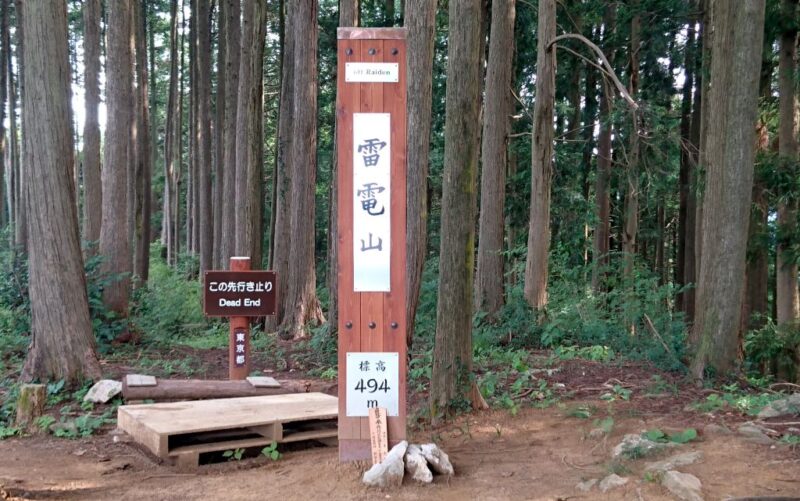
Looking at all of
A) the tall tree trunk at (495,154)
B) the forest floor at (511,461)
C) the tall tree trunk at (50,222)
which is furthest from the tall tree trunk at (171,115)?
the forest floor at (511,461)

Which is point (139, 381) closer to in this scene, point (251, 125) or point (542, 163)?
point (542, 163)

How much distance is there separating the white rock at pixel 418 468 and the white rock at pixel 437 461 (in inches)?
2.1

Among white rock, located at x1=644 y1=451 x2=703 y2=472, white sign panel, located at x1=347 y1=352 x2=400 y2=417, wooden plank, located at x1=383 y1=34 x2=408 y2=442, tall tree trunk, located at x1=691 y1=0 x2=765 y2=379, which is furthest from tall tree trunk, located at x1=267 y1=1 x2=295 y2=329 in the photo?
white rock, located at x1=644 y1=451 x2=703 y2=472

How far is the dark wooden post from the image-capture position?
28.1 feet

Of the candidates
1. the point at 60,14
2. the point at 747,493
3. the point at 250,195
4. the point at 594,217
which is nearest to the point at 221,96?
the point at 250,195

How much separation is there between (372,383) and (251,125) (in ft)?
38.5

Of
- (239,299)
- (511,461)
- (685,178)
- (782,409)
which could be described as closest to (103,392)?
(239,299)

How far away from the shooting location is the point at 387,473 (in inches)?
190

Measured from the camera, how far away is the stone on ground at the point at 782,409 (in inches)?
235

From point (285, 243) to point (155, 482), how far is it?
429 inches

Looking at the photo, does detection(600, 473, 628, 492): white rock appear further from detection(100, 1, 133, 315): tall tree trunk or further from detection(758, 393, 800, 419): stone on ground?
detection(100, 1, 133, 315): tall tree trunk

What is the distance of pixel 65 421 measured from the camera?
7250mm

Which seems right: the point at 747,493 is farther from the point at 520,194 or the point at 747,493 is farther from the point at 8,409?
the point at 520,194

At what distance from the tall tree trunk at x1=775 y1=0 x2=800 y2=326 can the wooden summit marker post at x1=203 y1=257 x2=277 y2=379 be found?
9.07m
